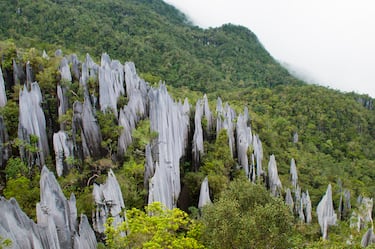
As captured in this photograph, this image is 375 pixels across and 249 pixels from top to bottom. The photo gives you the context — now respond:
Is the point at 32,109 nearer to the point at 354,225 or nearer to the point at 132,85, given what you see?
the point at 132,85

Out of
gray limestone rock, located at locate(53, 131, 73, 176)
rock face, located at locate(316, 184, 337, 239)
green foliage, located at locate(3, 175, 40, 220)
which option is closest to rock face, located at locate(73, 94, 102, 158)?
gray limestone rock, located at locate(53, 131, 73, 176)

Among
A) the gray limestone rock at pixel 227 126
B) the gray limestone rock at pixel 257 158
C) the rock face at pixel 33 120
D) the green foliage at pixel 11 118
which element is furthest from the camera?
the gray limestone rock at pixel 257 158

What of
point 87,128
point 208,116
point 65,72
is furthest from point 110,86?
point 208,116

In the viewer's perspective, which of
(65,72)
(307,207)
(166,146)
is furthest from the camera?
(307,207)

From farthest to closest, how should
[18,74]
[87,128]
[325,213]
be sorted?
[325,213] → [18,74] → [87,128]

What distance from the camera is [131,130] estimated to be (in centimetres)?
2292

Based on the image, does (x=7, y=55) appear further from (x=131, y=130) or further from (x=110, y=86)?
(x=131, y=130)

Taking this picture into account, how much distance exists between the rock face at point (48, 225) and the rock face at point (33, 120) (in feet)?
22.4

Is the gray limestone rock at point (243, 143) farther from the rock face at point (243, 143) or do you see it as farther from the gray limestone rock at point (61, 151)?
the gray limestone rock at point (61, 151)

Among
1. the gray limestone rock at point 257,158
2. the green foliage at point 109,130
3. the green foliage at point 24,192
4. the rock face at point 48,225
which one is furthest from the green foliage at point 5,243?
the gray limestone rock at point 257,158

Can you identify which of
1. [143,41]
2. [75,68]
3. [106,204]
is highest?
[143,41]

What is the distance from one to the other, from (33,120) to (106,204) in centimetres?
760

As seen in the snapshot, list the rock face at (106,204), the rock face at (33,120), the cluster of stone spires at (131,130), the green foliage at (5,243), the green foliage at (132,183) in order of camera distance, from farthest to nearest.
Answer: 1. the rock face at (33,120)
2. the cluster of stone spires at (131,130)
3. the green foliage at (132,183)
4. the rock face at (106,204)
5. the green foliage at (5,243)

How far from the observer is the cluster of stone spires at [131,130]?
65.2 feet
